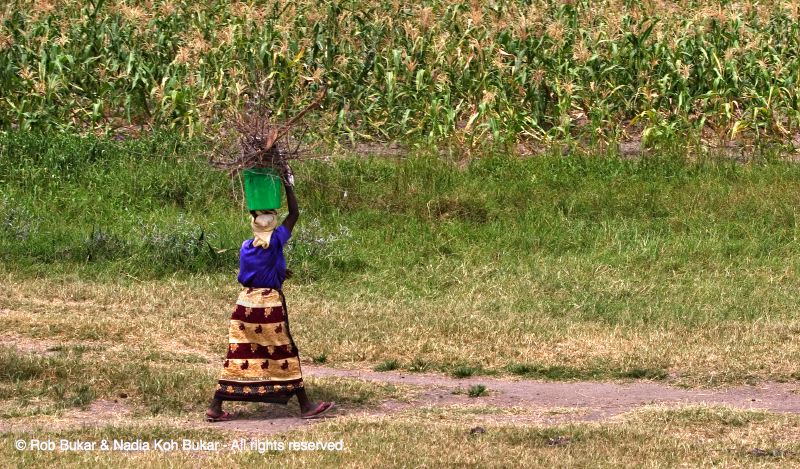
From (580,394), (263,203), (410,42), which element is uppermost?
Result: (410,42)

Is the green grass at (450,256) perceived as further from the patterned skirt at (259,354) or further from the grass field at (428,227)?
the patterned skirt at (259,354)

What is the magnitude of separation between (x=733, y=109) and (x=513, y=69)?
2.44m

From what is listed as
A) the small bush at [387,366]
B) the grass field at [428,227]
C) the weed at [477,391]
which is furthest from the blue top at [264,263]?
the small bush at [387,366]

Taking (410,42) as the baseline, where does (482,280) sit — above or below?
below

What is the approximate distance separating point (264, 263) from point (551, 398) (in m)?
2.10

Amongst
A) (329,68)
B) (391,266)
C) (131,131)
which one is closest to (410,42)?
(329,68)

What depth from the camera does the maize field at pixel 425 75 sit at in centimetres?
1548

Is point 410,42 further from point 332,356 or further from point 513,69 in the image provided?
point 332,356

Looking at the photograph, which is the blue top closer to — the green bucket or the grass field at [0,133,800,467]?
the green bucket

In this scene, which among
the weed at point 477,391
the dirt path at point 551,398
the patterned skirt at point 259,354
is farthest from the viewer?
the weed at point 477,391

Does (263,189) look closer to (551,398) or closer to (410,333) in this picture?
(551,398)

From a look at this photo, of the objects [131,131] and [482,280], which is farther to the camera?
[131,131]

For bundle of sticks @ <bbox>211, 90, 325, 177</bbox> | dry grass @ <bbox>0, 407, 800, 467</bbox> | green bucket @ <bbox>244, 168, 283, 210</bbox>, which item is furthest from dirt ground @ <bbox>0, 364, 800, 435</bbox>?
bundle of sticks @ <bbox>211, 90, 325, 177</bbox>

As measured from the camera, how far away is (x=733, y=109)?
51.4 feet
